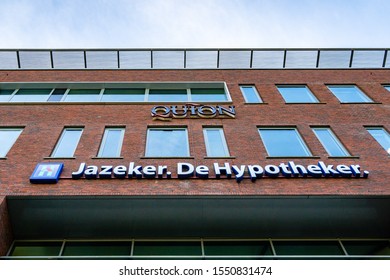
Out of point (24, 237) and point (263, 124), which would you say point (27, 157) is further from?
point (263, 124)

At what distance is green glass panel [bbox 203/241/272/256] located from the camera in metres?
10.4

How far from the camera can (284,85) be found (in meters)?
19.0

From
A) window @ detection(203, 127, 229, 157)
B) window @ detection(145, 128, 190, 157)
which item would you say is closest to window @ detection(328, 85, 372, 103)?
window @ detection(203, 127, 229, 157)

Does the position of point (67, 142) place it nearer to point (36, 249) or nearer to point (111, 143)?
point (111, 143)

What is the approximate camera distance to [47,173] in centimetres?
1120

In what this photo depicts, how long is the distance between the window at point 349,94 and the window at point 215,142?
7.22 metres

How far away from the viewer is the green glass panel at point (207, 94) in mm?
18016

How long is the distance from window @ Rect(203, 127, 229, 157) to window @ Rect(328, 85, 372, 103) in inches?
284

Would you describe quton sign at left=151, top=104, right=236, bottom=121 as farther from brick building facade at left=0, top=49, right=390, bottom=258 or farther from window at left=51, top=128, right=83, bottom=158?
window at left=51, top=128, right=83, bottom=158

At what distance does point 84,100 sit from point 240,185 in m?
10.1

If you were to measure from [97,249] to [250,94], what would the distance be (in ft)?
37.3

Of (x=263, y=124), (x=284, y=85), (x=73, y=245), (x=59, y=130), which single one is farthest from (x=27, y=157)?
(x=284, y=85)

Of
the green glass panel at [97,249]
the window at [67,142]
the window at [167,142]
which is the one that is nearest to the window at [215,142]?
the window at [167,142]

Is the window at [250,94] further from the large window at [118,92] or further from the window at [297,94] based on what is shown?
the window at [297,94]
